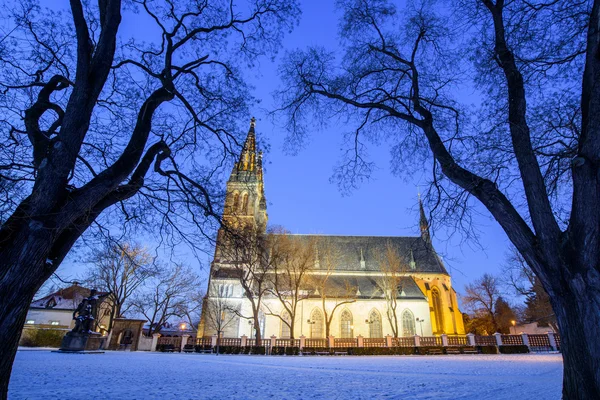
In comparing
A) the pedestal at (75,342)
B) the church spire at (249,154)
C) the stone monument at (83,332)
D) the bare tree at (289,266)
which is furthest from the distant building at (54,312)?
the church spire at (249,154)

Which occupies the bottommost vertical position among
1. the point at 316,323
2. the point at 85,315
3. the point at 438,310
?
the point at 316,323

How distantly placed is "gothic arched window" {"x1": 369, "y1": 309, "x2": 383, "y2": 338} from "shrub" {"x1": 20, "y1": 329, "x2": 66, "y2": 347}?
96.5 ft

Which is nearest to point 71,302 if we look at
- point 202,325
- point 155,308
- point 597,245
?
point 155,308

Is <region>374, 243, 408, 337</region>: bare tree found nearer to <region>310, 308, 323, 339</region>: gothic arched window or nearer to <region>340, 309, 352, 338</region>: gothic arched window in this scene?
<region>340, 309, 352, 338</region>: gothic arched window

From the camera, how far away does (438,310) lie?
3594 cm

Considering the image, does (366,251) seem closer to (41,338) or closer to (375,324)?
(375,324)

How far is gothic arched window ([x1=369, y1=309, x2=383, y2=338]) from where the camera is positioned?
32656mm

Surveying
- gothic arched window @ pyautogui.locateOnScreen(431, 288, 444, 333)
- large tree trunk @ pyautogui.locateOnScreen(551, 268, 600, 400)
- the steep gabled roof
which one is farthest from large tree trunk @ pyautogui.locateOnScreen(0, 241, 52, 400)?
the steep gabled roof

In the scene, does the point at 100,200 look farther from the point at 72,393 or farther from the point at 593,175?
the point at 593,175

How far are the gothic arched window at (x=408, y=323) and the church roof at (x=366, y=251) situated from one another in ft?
17.1

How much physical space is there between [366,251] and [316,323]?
40.8 feet

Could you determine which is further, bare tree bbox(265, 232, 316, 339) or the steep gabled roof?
the steep gabled roof

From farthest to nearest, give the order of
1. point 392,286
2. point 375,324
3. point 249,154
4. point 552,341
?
1. point 375,324
2. point 392,286
3. point 552,341
4. point 249,154

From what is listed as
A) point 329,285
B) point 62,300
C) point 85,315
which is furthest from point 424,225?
point 62,300
